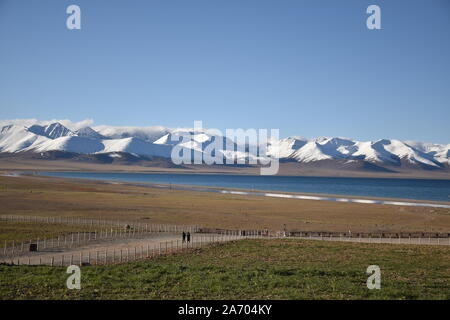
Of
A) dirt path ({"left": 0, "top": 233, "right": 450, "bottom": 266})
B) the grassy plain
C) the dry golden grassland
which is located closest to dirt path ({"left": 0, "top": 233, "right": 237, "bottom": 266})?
dirt path ({"left": 0, "top": 233, "right": 450, "bottom": 266})

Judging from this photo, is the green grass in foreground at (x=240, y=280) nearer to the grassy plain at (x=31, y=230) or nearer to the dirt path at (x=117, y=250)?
the dirt path at (x=117, y=250)

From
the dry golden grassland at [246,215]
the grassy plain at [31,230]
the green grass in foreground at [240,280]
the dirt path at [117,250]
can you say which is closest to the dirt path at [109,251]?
the dirt path at [117,250]

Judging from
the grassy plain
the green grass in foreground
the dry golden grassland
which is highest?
the green grass in foreground

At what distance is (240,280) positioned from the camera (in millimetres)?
21953

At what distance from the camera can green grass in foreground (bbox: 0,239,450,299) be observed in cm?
1870

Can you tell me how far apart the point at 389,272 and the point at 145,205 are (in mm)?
75247

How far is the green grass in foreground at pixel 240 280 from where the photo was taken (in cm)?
1870

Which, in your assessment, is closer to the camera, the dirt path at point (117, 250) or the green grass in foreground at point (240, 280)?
the green grass in foreground at point (240, 280)

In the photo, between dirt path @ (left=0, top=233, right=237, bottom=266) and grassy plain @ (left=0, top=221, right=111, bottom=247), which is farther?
grassy plain @ (left=0, top=221, right=111, bottom=247)

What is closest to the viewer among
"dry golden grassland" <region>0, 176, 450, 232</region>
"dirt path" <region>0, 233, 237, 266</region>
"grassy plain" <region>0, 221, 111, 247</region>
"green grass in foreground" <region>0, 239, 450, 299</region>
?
"green grass in foreground" <region>0, 239, 450, 299</region>

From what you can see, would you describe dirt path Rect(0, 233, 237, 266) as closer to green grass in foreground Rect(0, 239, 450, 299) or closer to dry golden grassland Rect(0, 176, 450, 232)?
green grass in foreground Rect(0, 239, 450, 299)

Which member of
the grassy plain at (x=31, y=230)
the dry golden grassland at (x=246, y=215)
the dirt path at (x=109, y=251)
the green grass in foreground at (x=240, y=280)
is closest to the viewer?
the green grass in foreground at (x=240, y=280)

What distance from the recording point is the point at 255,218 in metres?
79.0

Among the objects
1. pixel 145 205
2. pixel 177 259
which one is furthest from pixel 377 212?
pixel 177 259
